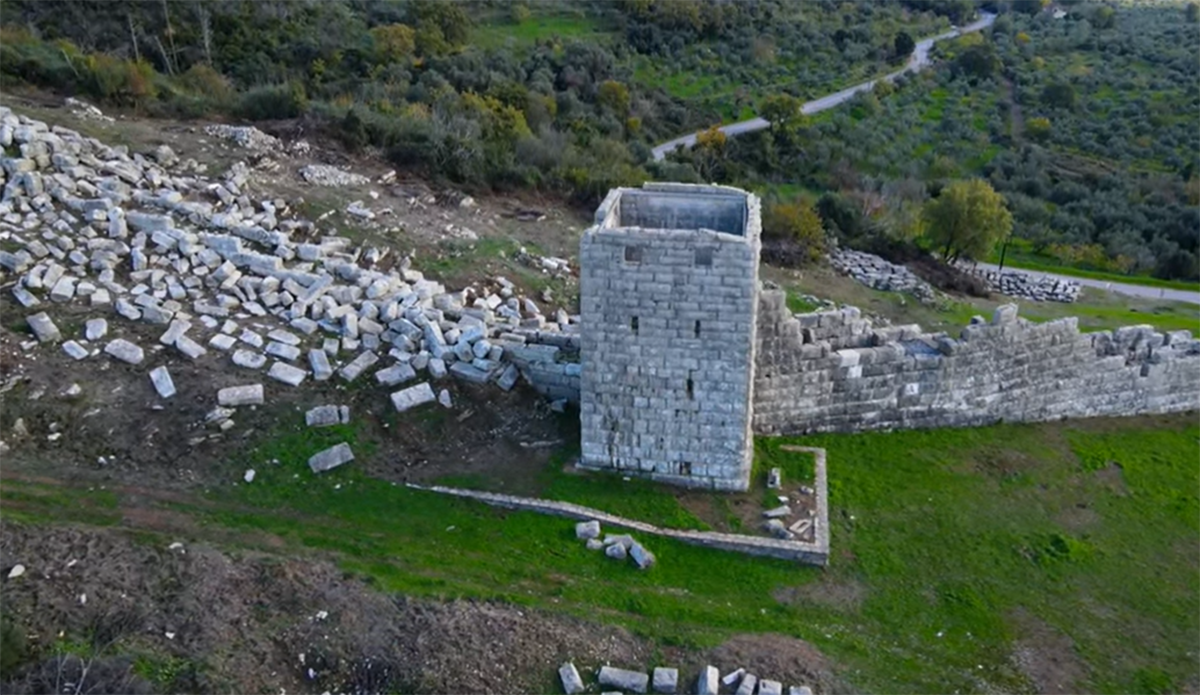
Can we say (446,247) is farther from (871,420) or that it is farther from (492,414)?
(871,420)

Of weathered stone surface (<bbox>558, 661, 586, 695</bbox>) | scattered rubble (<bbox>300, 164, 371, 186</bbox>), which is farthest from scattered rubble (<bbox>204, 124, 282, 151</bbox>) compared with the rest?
weathered stone surface (<bbox>558, 661, 586, 695</bbox>)

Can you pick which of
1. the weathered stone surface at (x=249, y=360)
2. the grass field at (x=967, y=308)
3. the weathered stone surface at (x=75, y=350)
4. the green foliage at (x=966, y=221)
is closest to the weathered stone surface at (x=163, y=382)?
the weathered stone surface at (x=249, y=360)

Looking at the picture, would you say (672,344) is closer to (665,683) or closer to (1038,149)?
(665,683)

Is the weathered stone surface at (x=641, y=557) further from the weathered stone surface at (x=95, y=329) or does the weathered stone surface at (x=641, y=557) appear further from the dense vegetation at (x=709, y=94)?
the dense vegetation at (x=709, y=94)

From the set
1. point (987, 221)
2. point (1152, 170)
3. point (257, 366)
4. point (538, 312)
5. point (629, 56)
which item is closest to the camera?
point (257, 366)

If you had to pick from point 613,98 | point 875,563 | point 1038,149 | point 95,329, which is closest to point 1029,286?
point 1038,149

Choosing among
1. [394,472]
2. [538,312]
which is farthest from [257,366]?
[538,312]
